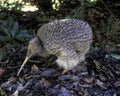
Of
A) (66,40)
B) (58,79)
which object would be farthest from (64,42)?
(58,79)

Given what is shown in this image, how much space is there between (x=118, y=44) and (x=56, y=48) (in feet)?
4.88

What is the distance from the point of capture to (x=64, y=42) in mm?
3721

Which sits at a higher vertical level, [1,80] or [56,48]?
[56,48]

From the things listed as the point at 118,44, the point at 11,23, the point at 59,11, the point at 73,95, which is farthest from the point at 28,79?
the point at 59,11

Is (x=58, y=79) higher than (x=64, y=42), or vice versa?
(x=64, y=42)

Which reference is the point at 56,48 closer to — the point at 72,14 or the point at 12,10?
the point at 72,14

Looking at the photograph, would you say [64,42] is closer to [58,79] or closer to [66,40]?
[66,40]

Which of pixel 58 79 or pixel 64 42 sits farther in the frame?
pixel 58 79

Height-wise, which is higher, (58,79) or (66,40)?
(66,40)

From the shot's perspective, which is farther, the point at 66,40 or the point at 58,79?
the point at 58,79

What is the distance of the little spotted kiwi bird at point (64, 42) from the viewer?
3.72m

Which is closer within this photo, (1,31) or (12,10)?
(1,31)

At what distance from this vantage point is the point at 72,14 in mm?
5184

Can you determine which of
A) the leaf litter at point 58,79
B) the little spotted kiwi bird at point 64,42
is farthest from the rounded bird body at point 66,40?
the leaf litter at point 58,79
